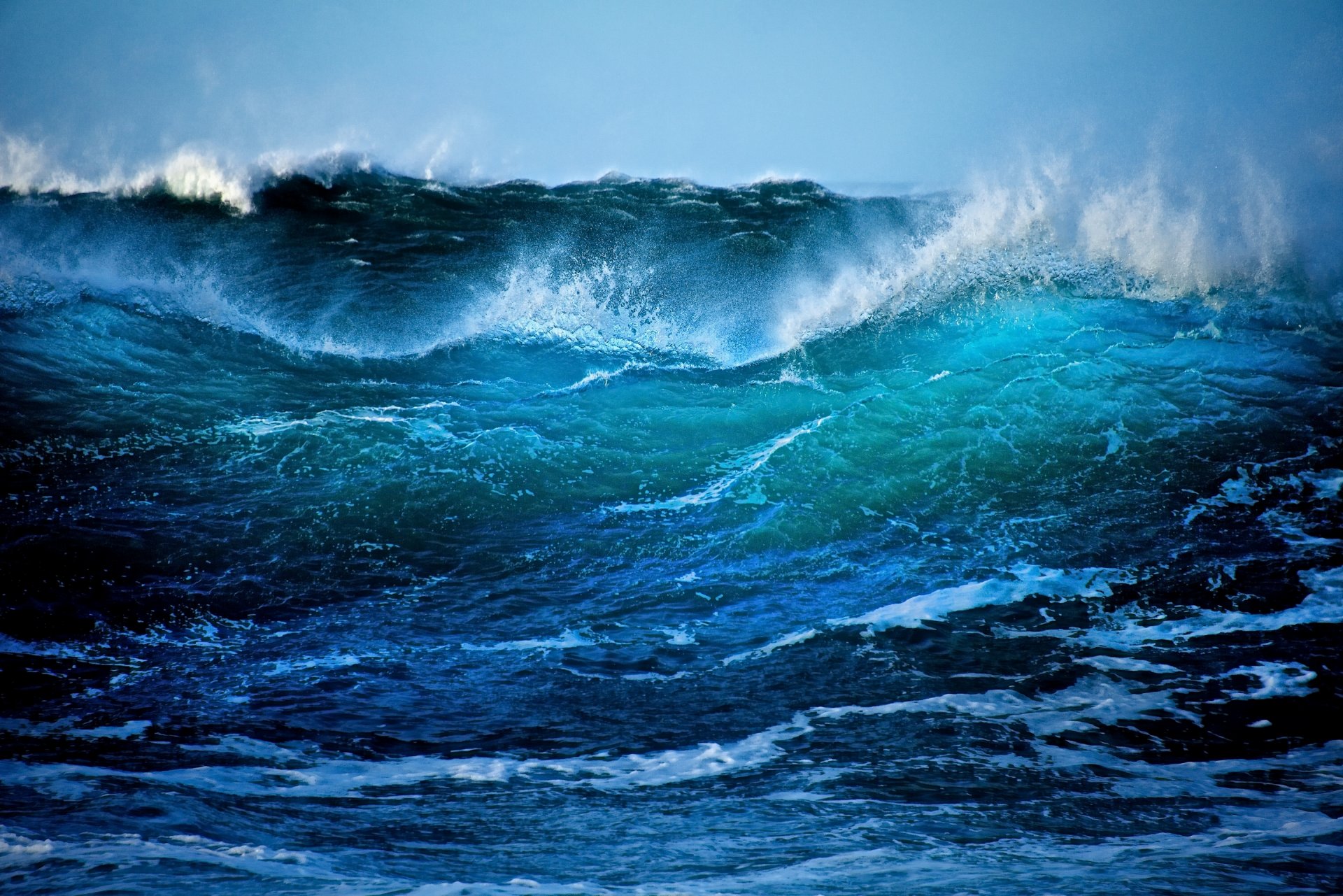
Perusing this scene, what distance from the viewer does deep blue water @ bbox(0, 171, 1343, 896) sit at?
325 cm

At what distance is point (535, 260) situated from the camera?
29.8 ft

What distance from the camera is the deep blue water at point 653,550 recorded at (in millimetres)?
3254

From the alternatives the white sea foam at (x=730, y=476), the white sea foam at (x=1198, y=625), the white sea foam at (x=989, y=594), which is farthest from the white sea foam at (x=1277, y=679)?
the white sea foam at (x=730, y=476)

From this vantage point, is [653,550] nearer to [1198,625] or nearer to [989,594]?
[989,594]

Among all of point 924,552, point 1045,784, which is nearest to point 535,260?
point 924,552

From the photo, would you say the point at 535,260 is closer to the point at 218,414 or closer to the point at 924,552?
the point at 218,414

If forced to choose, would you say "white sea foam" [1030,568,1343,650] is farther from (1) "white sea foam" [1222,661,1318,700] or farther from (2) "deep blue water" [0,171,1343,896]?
(1) "white sea foam" [1222,661,1318,700]

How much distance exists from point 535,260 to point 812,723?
6.37 meters

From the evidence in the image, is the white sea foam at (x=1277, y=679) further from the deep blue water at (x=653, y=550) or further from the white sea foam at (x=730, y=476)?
the white sea foam at (x=730, y=476)

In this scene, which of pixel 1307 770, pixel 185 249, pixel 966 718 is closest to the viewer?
pixel 1307 770

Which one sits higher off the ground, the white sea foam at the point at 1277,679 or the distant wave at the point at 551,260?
the distant wave at the point at 551,260

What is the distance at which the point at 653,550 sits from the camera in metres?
6.02

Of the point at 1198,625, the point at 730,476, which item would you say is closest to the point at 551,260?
the point at 730,476

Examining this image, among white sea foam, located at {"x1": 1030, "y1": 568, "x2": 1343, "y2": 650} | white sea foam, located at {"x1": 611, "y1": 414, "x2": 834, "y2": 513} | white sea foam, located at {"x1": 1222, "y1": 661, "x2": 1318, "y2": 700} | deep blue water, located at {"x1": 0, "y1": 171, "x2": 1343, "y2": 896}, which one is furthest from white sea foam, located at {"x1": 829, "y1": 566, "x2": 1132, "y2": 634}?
white sea foam, located at {"x1": 611, "y1": 414, "x2": 834, "y2": 513}
